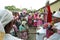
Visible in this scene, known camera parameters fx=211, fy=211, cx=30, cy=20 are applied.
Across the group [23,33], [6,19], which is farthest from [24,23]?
[6,19]

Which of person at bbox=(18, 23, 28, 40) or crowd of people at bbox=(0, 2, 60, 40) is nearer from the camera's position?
crowd of people at bbox=(0, 2, 60, 40)

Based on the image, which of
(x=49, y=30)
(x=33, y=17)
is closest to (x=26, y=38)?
(x=33, y=17)

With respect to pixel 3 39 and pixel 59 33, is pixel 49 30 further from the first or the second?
Answer: pixel 3 39

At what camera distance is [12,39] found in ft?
5.74

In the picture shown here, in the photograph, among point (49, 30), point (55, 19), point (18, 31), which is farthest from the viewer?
point (18, 31)

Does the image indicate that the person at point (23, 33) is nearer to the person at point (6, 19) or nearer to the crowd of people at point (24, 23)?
Result: the crowd of people at point (24, 23)

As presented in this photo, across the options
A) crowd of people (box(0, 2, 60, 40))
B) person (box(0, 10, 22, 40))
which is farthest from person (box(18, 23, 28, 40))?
person (box(0, 10, 22, 40))

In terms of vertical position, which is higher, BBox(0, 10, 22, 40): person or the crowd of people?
BBox(0, 10, 22, 40): person

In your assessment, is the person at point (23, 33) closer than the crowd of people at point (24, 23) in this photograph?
No

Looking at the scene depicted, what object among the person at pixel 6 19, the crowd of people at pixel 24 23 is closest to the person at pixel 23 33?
the crowd of people at pixel 24 23

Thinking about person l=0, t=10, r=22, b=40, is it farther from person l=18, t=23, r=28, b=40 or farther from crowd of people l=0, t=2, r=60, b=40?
person l=18, t=23, r=28, b=40

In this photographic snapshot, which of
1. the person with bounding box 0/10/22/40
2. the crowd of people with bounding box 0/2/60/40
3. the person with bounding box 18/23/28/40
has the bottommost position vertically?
the person with bounding box 18/23/28/40

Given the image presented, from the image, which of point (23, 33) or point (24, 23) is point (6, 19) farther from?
point (24, 23)

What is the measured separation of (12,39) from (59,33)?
1.56 metres
